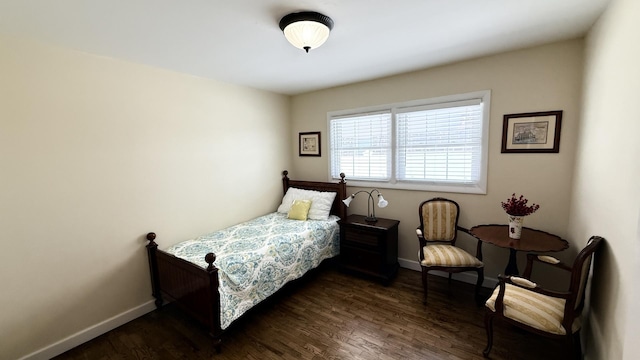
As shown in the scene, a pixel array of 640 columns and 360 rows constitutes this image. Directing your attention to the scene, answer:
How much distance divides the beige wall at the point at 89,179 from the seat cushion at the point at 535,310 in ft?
9.52

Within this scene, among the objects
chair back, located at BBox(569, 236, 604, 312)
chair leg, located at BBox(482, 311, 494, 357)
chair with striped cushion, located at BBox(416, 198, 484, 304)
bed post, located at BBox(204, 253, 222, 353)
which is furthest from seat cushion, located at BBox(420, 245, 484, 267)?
bed post, located at BBox(204, 253, 222, 353)

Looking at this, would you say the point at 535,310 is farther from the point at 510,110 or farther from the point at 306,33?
the point at 306,33

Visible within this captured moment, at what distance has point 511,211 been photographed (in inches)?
86.7

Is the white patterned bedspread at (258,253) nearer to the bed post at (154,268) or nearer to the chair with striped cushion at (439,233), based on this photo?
the bed post at (154,268)

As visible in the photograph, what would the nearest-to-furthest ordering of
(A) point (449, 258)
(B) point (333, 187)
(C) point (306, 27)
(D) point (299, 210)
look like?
(C) point (306, 27) < (A) point (449, 258) < (D) point (299, 210) < (B) point (333, 187)

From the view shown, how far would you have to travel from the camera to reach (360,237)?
306 centimetres

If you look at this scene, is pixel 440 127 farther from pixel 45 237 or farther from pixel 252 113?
pixel 45 237

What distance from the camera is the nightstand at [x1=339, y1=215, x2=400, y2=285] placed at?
292 cm

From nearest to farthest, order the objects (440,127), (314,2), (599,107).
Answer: (314,2) → (599,107) → (440,127)

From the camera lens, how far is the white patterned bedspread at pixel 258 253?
7.00ft

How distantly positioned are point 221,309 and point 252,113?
95.7 inches

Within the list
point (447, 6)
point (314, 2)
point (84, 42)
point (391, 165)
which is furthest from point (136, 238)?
point (447, 6)

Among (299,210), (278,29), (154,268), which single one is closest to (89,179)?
(154,268)

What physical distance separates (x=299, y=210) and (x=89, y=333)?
2.26 meters
